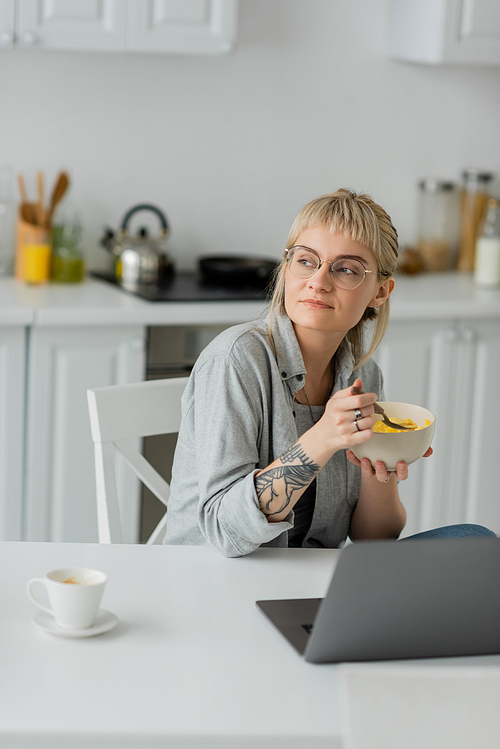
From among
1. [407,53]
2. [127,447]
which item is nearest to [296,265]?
[127,447]

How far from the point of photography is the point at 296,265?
4.76 ft

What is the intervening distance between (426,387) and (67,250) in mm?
1238

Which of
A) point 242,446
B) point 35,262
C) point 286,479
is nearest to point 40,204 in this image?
point 35,262

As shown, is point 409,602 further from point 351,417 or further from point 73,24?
point 73,24

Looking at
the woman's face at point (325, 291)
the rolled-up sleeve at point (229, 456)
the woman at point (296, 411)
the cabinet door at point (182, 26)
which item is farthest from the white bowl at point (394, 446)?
the cabinet door at point (182, 26)

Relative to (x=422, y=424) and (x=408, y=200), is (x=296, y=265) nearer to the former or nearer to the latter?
(x=422, y=424)

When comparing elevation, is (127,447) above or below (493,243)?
below

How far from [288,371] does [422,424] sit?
0.26 meters

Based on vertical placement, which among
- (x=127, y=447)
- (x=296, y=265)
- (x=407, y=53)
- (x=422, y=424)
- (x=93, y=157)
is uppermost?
(x=407, y=53)

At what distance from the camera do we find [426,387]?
2.90m

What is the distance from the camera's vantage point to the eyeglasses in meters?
1.44

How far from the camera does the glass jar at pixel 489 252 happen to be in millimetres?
3145

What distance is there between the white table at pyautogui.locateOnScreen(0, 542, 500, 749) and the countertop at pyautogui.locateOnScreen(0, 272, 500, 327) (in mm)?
1153

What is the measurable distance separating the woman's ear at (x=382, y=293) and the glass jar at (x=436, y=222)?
1.85 m
